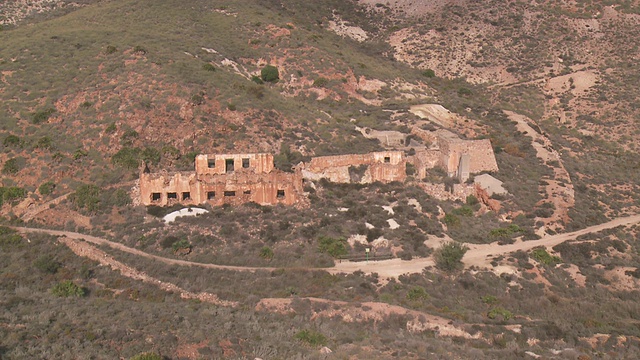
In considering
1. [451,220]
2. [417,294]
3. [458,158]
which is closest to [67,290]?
[417,294]

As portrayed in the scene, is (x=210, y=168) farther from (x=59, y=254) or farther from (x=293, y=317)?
(x=293, y=317)

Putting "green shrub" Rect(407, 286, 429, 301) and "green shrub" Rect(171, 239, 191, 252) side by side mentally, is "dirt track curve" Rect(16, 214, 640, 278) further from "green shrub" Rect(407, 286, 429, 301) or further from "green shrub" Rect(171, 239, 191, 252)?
"green shrub" Rect(407, 286, 429, 301)

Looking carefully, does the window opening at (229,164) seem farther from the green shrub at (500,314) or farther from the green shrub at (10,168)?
A: the green shrub at (500,314)

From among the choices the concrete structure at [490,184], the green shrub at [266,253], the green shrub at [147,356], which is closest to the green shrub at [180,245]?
the green shrub at [266,253]

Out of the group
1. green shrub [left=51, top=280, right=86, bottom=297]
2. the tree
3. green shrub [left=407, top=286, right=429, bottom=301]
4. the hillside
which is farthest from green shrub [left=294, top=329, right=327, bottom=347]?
the tree

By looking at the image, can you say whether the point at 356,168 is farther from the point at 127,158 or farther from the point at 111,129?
the point at 111,129
